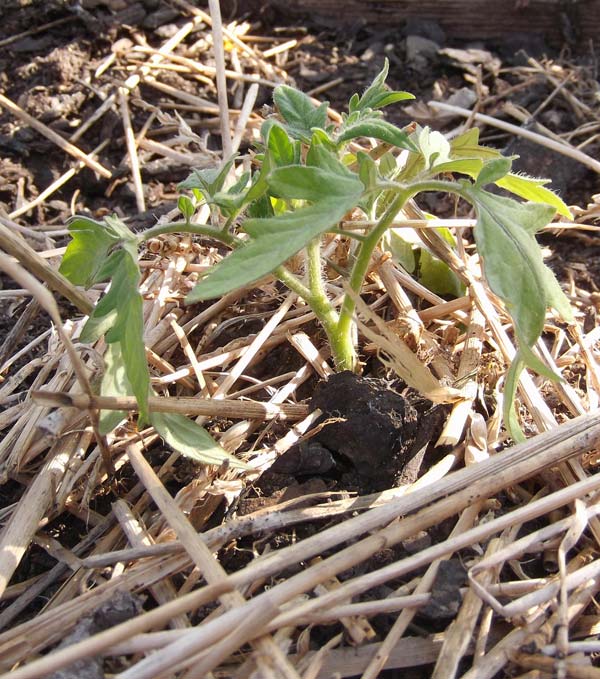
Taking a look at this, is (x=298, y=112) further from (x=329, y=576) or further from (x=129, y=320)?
(x=329, y=576)

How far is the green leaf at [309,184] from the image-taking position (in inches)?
44.1

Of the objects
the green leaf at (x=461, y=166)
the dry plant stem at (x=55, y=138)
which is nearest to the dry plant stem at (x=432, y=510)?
the green leaf at (x=461, y=166)

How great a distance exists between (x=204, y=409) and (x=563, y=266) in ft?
4.03

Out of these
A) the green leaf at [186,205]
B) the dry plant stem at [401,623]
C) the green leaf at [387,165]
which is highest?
the green leaf at [186,205]

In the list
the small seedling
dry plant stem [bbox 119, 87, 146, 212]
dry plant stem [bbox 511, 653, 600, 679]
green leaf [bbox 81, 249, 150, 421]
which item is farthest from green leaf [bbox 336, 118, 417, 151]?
dry plant stem [bbox 119, 87, 146, 212]

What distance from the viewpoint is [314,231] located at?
105cm

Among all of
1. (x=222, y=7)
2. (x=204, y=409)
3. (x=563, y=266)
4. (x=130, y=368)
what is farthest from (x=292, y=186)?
(x=222, y=7)

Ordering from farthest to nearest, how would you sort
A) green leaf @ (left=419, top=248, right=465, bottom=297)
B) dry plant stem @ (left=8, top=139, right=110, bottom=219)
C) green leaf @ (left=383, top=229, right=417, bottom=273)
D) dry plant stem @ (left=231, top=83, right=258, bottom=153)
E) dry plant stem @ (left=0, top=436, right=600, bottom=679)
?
dry plant stem @ (left=8, top=139, right=110, bottom=219)
dry plant stem @ (left=231, top=83, right=258, bottom=153)
green leaf @ (left=419, top=248, right=465, bottom=297)
green leaf @ (left=383, top=229, right=417, bottom=273)
dry plant stem @ (left=0, top=436, right=600, bottom=679)

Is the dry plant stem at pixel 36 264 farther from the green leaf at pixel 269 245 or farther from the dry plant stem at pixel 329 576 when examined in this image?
the dry plant stem at pixel 329 576

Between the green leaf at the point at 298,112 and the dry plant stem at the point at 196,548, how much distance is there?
0.69 m

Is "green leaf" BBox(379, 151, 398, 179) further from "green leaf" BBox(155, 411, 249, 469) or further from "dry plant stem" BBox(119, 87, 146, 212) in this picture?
"dry plant stem" BBox(119, 87, 146, 212)

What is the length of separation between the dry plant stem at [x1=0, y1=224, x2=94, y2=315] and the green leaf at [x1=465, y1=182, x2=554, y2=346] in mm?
729

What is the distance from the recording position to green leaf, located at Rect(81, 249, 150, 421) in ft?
3.90

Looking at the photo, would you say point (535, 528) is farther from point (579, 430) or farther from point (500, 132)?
point (500, 132)
